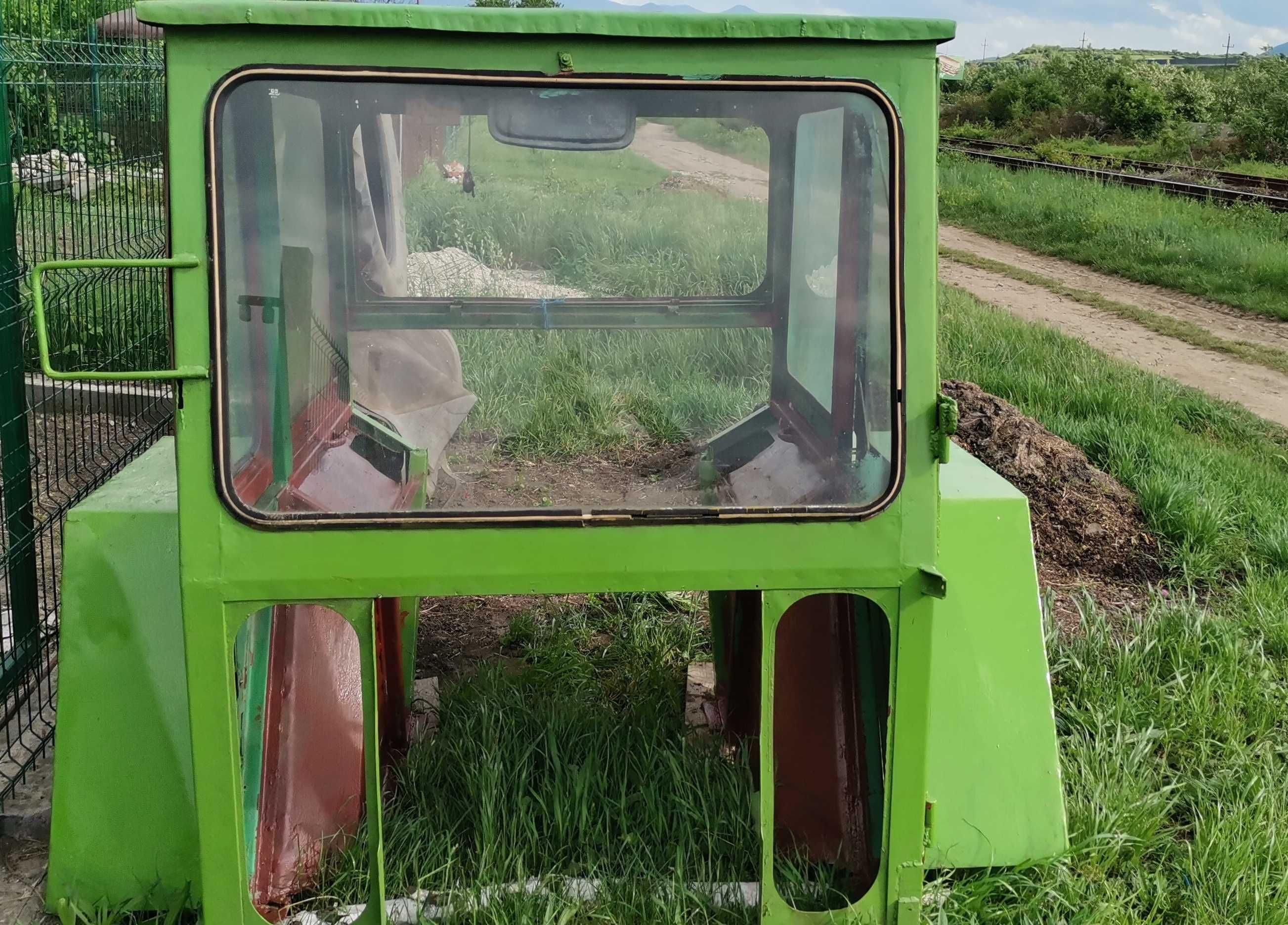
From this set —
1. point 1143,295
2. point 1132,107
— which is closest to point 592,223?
point 1143,295

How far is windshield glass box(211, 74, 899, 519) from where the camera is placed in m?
2.10

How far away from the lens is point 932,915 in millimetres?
2576

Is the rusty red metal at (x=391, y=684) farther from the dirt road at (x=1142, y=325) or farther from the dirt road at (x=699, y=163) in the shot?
the dirt road at (x=1142, y=325)

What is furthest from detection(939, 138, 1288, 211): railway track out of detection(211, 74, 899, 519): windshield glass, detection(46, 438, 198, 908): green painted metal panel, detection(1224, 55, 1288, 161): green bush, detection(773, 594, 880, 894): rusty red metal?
detection(46, 438, 198, 908): green painted metal panel

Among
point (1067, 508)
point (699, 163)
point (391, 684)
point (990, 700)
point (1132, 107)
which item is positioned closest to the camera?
point (699, 163)

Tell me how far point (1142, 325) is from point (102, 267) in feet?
35.8

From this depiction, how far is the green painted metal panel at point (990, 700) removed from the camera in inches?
105

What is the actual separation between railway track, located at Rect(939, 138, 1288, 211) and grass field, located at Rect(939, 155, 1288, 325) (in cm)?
59

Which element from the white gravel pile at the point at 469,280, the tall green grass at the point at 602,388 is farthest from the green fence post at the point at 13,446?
the tall green grass at the point at 602,388

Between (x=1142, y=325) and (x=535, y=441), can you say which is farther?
(x=1142, y=325)

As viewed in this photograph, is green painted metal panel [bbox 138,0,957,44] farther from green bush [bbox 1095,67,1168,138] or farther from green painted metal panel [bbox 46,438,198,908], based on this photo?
green bush [bbox 1095,67,1168,138]

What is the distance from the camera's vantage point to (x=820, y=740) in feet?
9.26

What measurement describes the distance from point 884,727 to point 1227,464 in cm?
406

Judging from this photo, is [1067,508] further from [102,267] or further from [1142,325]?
[1142,325]
